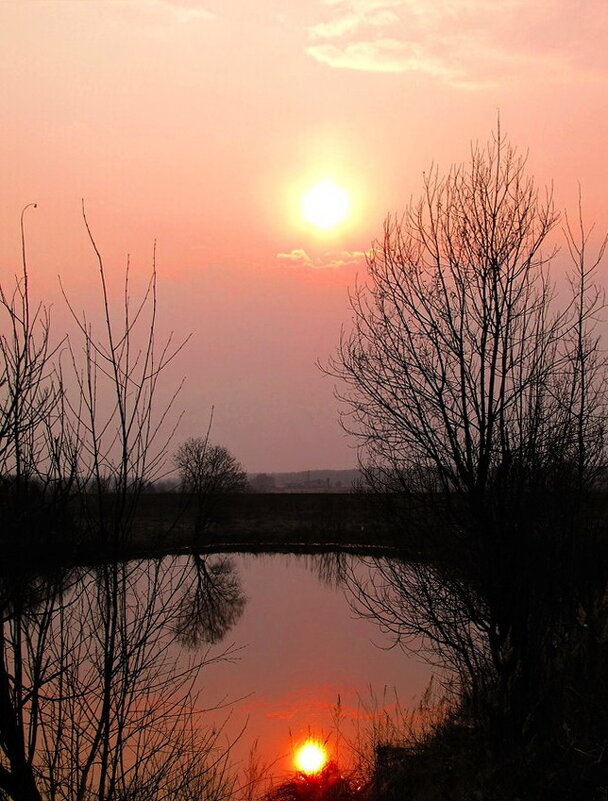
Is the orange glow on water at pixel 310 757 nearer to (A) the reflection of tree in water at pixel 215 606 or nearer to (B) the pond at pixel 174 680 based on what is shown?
(B) the pond at pixel 174 680

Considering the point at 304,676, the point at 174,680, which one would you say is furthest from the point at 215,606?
the point at 174,680

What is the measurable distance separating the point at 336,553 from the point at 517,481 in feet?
89.5

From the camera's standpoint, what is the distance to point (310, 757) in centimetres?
1023

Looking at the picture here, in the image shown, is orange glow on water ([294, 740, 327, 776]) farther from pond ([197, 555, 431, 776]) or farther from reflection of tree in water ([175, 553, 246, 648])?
reflection of tree in water ([175, 553, 246, 648])

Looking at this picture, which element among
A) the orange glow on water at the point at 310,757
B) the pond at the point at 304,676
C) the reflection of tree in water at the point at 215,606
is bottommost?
the orange glow on water at the point at 310,757

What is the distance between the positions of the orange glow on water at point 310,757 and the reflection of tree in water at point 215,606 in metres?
2.33

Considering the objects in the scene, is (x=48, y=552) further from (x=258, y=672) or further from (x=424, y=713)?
(x=258, y=672)

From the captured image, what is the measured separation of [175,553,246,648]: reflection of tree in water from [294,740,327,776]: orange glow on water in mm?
2329

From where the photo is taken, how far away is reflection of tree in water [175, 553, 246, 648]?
15.8 m

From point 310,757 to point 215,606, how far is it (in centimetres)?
1031

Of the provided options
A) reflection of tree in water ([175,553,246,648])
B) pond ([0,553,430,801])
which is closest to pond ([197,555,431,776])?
pond ([0,553,430,801])

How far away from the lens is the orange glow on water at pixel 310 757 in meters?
9.75

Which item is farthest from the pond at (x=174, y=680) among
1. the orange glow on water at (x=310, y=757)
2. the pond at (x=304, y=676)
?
the orange glow on water at (x=310, y=757)

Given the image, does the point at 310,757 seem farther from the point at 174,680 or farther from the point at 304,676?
the point at 304,676
